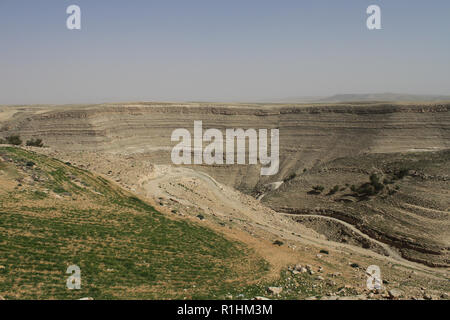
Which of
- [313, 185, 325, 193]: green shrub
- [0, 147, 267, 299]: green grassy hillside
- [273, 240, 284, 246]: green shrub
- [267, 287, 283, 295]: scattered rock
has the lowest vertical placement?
[313, 185, 325, 193]: green shrub

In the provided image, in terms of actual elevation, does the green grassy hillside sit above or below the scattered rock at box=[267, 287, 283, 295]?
above

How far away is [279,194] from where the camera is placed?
41.6 m

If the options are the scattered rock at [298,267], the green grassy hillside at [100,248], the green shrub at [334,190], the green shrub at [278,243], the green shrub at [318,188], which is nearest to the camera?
the green grassy hillside at [100,248]

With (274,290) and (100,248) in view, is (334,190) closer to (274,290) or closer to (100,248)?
(274,290)

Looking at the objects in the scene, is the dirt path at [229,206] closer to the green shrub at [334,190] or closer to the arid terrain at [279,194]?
the arid terrain at [279,194]

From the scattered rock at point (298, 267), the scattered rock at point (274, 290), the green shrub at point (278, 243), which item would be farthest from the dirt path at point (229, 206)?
the scattered rock at point (274, 290)

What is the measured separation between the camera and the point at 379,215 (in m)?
31.6

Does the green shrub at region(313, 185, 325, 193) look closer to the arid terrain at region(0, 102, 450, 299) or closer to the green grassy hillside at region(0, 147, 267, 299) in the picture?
the arid terrain at region(0, 102, 450, 299)

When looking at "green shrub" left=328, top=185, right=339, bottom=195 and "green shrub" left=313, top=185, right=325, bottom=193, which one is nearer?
"green shrub" left=328, top=185, right=339, bottom=195

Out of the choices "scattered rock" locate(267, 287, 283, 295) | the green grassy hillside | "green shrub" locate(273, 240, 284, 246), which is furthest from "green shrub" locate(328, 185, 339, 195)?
"scattered rock" locate(267, 287, 283, 295)

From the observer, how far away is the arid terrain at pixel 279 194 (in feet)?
47.1

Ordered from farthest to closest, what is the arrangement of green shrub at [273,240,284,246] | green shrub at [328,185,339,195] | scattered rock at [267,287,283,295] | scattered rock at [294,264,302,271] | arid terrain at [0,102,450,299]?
green shrub at [328,185,339,195], green shrub at [273,240,284,246], scattered rock at [294,264,302,271], arid terrain at [0,102,450,299], scattered rock at [267,287,283,295]

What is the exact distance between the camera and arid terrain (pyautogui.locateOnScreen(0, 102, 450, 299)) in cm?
1434

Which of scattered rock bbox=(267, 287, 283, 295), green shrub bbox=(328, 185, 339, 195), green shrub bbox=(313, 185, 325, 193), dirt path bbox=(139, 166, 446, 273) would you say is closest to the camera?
scattered rock bbox=(267, 287, 283, 295)
